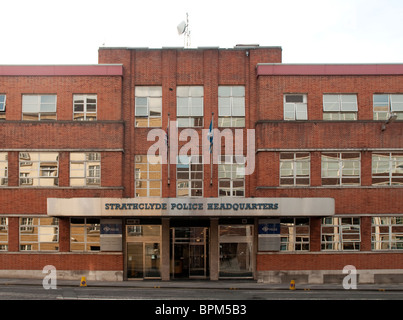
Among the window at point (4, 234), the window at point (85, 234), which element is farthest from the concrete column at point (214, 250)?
the window at point (4, 234)

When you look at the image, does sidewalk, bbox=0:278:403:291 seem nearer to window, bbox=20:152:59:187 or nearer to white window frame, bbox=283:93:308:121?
window, bbox=20:152:59:187

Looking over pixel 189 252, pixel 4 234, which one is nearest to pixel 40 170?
pixel 4 234

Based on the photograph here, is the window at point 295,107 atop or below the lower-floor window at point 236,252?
atop

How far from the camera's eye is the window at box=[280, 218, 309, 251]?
25.1 metres

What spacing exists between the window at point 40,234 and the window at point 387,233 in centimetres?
1828

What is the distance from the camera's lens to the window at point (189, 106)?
87.1 ft

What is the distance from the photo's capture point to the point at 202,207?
23641 millimetres

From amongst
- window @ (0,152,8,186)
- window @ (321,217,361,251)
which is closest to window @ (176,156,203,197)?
window @ (321,217,361,251)

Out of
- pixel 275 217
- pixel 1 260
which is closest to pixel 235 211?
pixel 275 217

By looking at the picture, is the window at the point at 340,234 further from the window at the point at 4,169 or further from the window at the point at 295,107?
the window at the point at 4,169

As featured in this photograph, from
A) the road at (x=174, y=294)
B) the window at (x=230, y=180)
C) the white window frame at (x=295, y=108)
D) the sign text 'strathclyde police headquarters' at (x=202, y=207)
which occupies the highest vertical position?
the white window frame at (x=295, y=108)

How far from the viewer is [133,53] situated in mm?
26828

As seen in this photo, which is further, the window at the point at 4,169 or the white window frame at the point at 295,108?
the white window frame at the point at 295,108

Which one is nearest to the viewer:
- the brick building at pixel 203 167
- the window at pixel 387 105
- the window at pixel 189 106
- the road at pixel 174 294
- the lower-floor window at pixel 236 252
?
the road at pixel 174 294
